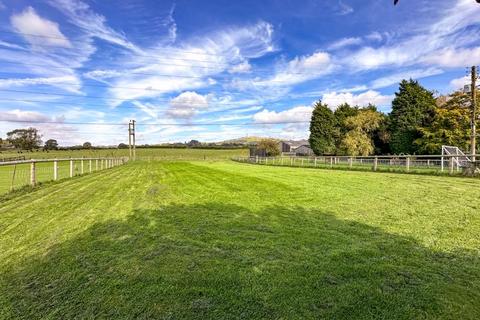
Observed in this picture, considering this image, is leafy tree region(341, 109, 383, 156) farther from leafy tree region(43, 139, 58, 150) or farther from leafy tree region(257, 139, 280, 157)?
leafy tree region(43, 139, 58, 150)

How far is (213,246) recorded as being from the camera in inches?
148

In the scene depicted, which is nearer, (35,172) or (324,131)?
(35,172)

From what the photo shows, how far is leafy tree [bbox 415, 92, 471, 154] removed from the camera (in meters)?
31.2

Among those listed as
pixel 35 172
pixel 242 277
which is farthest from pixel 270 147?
pixel 242 277

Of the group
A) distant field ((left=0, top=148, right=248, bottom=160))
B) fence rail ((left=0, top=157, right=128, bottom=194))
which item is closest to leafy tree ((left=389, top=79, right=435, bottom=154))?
fence rail ((left=0, top=157, right=128, bottom=194))

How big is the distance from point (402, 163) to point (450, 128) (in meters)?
8.93

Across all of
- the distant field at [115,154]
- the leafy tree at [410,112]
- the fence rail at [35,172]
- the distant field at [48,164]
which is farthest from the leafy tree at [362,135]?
the distant field at [115,154]

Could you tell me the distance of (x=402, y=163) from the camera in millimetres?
28328

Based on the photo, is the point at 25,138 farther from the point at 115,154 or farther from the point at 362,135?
the point at 362,135

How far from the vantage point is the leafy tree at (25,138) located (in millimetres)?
81312

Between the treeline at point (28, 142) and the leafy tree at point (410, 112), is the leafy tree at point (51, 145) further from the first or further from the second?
the leafy tree at point (410, 112)

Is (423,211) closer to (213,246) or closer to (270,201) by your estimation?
(270,201)

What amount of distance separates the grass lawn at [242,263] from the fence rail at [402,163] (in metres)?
11.2

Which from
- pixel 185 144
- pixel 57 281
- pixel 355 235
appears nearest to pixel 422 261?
pixel 355 235
